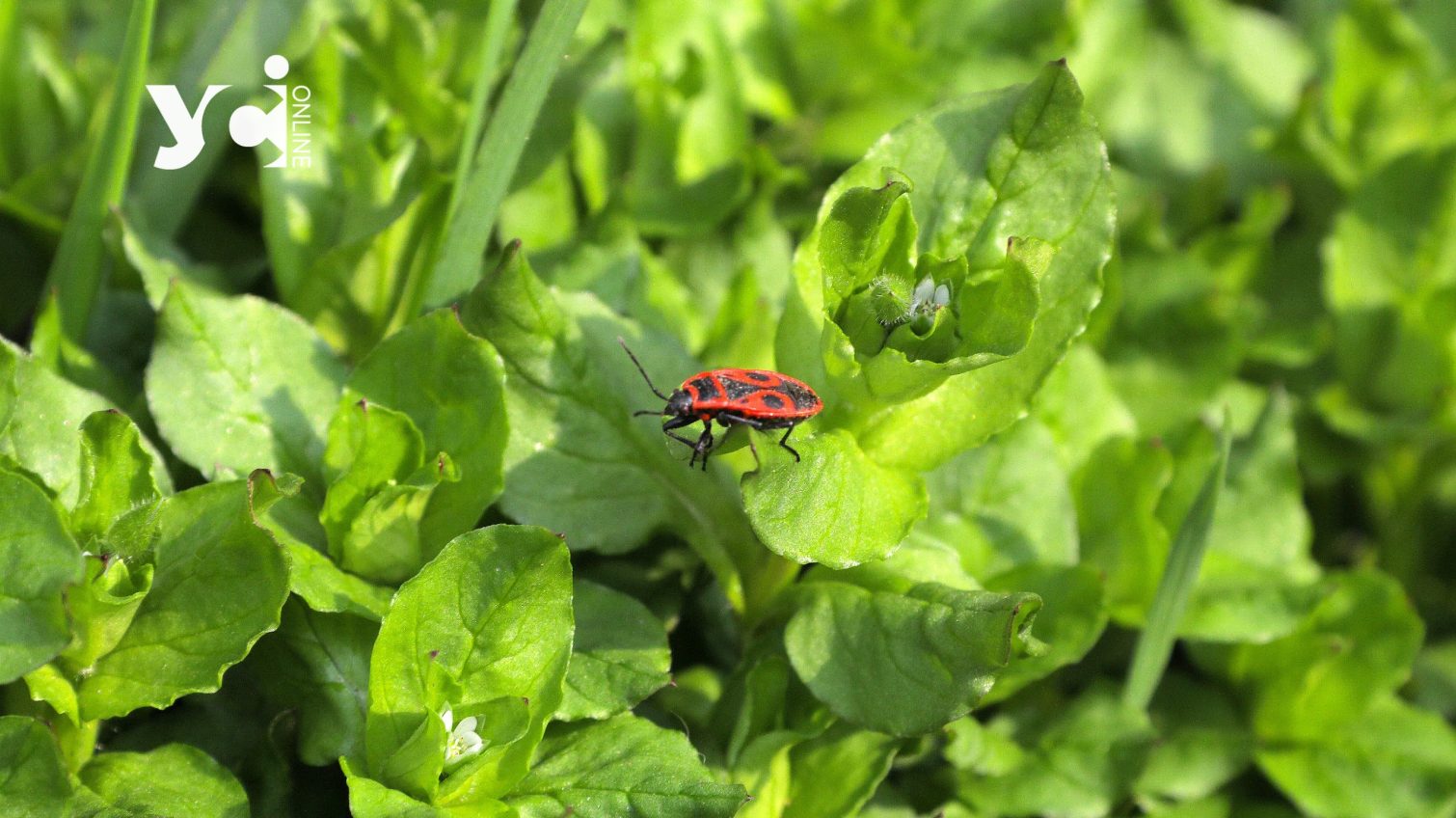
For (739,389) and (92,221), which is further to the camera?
(92,221)

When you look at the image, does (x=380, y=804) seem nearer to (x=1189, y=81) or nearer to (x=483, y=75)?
(x=483, y=75)

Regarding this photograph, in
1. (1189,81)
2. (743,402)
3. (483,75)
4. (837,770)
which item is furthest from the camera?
(1189,81)

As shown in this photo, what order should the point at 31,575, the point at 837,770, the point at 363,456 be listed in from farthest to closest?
the point at 837,770 → the point at 363,456 → the point at 31,575

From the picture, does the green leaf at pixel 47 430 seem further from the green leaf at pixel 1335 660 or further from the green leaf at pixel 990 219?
the green leaf at pixel 1335 660

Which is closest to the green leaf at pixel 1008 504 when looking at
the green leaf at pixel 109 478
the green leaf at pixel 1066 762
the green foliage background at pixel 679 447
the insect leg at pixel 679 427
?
the green foliage background at pixel 679 447

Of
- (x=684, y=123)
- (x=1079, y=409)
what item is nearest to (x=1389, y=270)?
(x=1079, y=409)

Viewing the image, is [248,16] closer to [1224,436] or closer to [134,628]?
[134,628]

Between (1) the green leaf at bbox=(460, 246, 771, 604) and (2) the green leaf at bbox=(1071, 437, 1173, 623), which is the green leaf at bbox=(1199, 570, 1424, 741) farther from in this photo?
(1) the green leaf at bbox=(460, 246, 771, 604)

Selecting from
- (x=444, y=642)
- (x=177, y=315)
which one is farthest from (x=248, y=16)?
(x=444, y=642)
